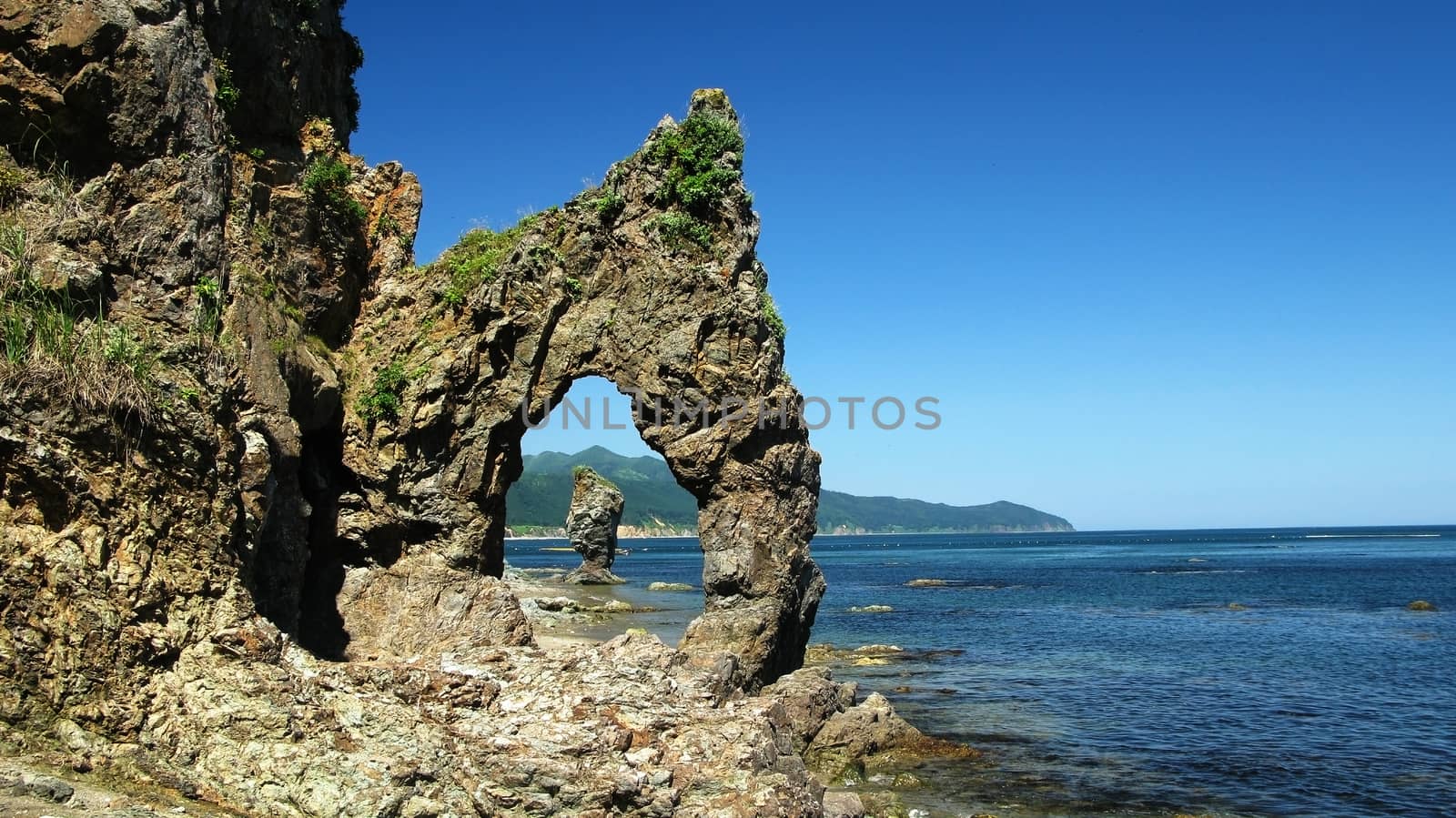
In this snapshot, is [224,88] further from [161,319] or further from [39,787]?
[39,787]

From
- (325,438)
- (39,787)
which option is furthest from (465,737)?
(325,438)

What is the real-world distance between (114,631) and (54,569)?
31.6 inches

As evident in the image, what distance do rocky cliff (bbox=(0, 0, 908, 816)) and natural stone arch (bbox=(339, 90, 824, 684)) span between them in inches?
2.5

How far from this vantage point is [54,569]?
30.5ft

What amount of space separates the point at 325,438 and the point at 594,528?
176 ft

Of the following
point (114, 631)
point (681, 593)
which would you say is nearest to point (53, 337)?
point (114, 631)

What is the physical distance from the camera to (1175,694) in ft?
93.5

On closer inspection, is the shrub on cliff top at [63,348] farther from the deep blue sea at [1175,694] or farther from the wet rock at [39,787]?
the deep blue sea at [1175,694]

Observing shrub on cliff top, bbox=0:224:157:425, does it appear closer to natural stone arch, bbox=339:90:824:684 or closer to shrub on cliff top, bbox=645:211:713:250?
natural stone arch, bbox=339:90:824:684

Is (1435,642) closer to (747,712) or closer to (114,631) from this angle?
(747,712)

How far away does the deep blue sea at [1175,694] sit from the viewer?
18.6m

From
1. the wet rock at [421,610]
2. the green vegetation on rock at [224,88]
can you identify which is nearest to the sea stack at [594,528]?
the wet rock at [421,610]

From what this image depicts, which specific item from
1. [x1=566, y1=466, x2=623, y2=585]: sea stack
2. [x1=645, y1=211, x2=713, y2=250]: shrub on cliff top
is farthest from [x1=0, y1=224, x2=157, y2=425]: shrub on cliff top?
[x1=566, y1=466, x2=623, y2=585]: sea stack

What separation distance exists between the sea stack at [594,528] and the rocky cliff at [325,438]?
49942 millimetres
